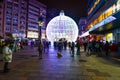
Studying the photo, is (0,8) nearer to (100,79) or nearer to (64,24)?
(64,24)

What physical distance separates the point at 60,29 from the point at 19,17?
79.1m

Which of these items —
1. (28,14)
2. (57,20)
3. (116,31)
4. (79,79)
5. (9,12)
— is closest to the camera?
(79,79)

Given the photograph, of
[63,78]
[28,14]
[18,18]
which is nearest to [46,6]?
[28,14]

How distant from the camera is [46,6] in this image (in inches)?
7510

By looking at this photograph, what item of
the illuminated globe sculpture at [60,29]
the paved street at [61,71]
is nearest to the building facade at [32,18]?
the illuminated globe sculpture at [60,29]

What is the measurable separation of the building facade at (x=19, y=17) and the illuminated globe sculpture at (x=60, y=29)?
5533 centimetres

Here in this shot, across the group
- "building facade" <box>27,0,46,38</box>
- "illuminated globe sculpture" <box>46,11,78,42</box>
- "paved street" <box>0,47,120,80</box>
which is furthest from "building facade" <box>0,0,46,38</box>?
"paved street" <box>0,47,120,80</box>

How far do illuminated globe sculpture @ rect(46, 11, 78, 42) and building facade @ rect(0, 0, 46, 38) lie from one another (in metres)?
55.3

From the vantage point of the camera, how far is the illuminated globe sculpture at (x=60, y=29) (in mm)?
64438

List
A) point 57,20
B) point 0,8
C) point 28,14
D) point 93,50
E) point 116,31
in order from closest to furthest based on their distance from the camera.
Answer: point 93,50 < point 116,31 < point 57,20 < point 0,8 < point 28,14

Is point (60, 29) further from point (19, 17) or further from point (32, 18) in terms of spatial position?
point (32, 18)

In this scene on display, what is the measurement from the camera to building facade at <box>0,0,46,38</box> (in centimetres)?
12662

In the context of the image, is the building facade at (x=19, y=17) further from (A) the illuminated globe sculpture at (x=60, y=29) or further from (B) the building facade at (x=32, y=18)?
(A) the illuminated globe sculpture at (x=60, y=29)

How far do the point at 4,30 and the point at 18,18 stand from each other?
16.8 metres
